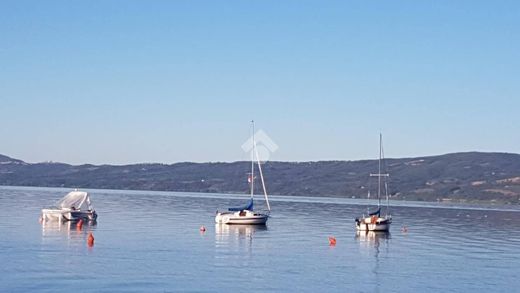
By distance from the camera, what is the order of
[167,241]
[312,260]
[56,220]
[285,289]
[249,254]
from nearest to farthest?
1. [285,289]
2. [312,260]
3. [249,254]
4. [167,241]
5. [56,220]

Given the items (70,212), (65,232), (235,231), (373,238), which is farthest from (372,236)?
(70,212)

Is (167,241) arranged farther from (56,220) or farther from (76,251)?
(56,220)

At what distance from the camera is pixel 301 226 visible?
88.6 m

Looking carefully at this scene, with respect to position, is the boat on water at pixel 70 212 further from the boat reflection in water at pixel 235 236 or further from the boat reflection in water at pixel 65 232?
the boat reflection in water at pixel 235 236

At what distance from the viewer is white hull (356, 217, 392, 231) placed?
81438 mm

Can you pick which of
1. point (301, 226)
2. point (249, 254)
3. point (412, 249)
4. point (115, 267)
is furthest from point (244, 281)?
point (301, 226)

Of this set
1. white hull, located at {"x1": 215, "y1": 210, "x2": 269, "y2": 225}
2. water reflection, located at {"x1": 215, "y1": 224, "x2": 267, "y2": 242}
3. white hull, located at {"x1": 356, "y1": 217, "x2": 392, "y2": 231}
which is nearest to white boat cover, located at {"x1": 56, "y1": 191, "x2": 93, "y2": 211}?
white hull, located at {"x1": 215, "y1": 210, "x2": 269, "y2": 225}

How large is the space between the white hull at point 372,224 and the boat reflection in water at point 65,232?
29.1m

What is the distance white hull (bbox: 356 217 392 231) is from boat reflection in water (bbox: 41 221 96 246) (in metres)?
29.1

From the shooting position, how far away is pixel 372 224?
81.4 metres

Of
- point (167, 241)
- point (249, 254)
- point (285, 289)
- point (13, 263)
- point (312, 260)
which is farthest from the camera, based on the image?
point (167, 241)

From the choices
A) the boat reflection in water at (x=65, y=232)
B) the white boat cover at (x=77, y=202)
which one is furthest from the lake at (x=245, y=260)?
the white boat cover at (x=77, y=202)

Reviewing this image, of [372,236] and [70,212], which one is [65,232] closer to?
[70,212]

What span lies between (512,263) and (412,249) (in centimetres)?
1096
